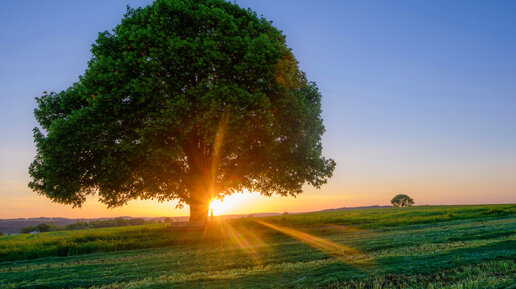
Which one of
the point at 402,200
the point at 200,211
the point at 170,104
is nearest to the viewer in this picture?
the point at 170,104

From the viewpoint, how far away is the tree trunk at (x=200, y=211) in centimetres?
2675

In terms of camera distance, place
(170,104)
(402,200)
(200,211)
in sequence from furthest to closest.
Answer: (402,200) → (200,211) → (170,104)

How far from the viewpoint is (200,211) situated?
26938 mm

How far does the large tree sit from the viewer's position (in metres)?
19.8

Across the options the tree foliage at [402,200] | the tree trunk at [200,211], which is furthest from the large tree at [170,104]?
the tree foliage at [402,200]

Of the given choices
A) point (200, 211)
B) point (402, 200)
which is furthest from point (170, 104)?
point (402, 200)

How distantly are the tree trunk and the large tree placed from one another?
3365mm

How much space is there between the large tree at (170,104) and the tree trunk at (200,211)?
336 cm

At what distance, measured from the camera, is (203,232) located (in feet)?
75.6

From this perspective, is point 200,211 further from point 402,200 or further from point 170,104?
point 402,200

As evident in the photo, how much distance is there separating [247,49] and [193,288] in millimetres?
16477

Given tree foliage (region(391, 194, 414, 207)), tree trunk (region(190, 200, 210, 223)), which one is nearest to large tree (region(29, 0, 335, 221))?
tree trunk (region(190, 200, 210, 223))

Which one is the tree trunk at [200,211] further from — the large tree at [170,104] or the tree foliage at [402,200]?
the tree foliage at [402,200]

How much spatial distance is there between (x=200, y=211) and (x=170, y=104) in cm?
1086
